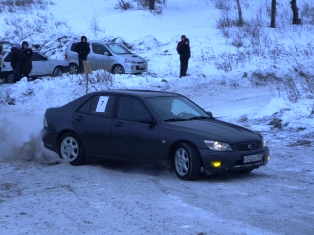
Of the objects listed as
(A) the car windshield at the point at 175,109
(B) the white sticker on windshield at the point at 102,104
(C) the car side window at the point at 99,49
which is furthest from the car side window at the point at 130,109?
(C) the car side window at the point at 99,49

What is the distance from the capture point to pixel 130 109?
34.2 ft

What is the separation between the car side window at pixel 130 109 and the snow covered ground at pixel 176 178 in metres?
0.92

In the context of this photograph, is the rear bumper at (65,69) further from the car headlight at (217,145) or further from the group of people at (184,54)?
the car headlight at (217,145)

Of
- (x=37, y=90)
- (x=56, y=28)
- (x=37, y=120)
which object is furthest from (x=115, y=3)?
(x=37, y=120)

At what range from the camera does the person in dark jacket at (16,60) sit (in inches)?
928

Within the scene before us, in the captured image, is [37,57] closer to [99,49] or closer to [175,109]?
[99,49]

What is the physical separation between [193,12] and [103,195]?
33300mm

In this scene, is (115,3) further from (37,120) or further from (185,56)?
(37,120)

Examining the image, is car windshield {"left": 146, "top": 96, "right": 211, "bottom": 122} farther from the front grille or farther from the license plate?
the license plate

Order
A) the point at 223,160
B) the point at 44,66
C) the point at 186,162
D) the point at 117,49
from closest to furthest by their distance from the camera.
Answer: the point at 223,160
the point at 186,162
the point at 44,66
the point at 117,49

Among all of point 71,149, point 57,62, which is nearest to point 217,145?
point 71,149

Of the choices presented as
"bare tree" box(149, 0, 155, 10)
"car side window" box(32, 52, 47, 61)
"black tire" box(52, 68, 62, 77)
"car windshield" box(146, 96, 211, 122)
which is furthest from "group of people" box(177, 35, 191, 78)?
"bare tree" box(149, 0, 155, 10)

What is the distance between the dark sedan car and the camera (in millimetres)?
9414

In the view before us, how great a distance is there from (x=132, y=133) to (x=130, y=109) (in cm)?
50
